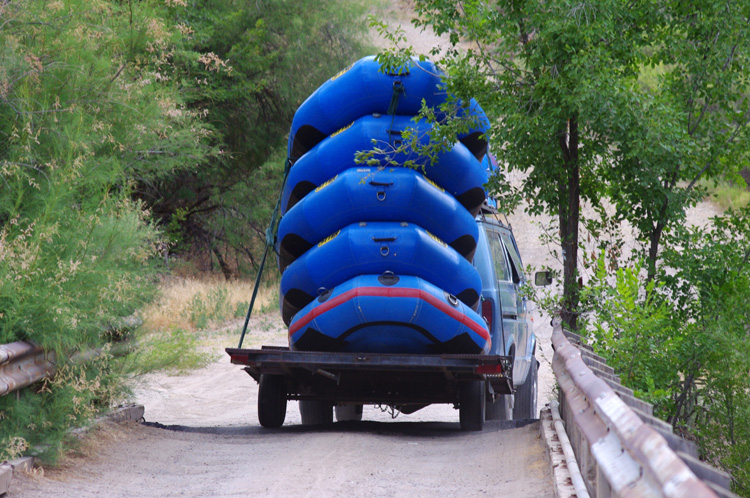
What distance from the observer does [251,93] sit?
85.7 ft

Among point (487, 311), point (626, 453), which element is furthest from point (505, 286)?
point (626, 453)

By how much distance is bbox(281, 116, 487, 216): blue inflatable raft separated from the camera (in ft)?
27.1

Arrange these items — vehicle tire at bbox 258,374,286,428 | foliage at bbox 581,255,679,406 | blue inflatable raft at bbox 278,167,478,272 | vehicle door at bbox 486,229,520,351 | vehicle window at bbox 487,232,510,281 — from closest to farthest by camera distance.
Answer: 1. foliage at bbox 581,255,679,406
2. blue inflatable raft at bbox 278,167,478,272
3. vehicle tire at bbox 258,374,286,428
4. vehicle door at bbox 486,229,520,351
5. vehicle window at bbox 487,232,510,281

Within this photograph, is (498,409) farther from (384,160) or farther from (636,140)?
(636,140)

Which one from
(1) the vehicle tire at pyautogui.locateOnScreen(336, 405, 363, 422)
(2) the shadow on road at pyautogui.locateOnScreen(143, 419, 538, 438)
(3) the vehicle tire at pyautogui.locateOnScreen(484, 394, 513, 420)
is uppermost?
(3) the vehicle tire at pyautogui.locateOnScreen(484, 394, 513, 420)

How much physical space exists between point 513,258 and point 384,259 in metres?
2.86

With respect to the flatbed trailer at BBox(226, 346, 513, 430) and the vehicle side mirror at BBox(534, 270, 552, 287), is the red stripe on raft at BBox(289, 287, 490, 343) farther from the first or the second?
the vehicle side mirror at BBox(534, 270, 552, 287)

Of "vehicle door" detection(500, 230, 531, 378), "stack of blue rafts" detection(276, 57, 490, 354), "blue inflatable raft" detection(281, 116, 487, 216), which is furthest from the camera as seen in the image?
"vehicle door" detection(500, 230, 531, 378)

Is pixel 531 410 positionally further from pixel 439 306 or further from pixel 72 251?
pixel 72 251

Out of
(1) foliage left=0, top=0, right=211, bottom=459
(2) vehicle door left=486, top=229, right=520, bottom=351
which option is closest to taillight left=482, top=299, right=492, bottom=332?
(2) vehicle door left=486, top=229, right=520, bottom=351

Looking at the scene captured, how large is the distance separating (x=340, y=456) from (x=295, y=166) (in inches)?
130

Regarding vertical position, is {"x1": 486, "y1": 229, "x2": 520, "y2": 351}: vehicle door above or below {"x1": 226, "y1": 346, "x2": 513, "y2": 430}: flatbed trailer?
above

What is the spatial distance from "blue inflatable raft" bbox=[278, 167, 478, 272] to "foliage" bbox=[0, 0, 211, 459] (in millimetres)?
1507

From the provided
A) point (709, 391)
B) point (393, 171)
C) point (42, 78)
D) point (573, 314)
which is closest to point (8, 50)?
point (42, 78)
